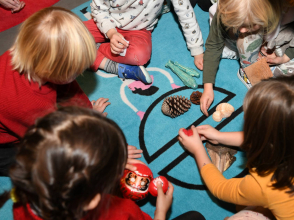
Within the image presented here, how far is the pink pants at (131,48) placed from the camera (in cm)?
115

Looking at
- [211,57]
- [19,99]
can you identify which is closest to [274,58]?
[211,57]

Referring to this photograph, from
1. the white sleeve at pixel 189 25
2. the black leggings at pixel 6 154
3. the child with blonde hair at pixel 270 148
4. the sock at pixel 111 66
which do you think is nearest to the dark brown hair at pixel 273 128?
the child with blonde hair at pixel 270 148

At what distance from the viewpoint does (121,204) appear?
2.36 ft

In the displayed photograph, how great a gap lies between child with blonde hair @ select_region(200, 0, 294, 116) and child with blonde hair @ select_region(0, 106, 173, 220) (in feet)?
1.91

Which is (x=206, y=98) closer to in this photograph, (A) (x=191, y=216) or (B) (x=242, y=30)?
(B) (x=242, y=30)

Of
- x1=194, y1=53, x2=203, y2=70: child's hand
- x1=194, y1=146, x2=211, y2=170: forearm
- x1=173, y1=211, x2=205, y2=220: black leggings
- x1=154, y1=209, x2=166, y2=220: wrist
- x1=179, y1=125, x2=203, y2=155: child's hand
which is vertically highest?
x1=194, y1=53, x2=203, y2=70: child's hand

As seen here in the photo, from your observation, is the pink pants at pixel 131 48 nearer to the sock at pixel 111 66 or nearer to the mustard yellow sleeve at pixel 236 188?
the sock at pixel 111 66

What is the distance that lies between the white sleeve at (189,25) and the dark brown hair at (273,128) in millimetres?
555

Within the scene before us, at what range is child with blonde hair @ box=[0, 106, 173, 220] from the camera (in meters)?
0.50

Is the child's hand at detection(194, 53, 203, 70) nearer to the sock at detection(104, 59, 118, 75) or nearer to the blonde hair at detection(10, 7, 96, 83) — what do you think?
the sock at detection(104, 59, 118, 75)

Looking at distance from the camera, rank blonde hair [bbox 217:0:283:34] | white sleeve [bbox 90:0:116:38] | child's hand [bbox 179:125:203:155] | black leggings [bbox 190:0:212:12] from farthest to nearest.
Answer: black leggings [bbox 190:0:212:12] → white sleeve [bbox 90:0:116:38] → child's hand [bbox 179:125:203:155] → blonde hair [bbox 217:0:283:34]

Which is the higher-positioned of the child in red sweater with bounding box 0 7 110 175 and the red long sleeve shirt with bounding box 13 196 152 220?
the child in red sweater with bounding box 0 7 110 175

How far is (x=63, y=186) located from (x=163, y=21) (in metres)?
1.05

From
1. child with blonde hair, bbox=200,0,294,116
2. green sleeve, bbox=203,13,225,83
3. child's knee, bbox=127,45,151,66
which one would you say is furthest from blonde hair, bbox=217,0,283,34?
child's knee, bbox=127,45,151,66
